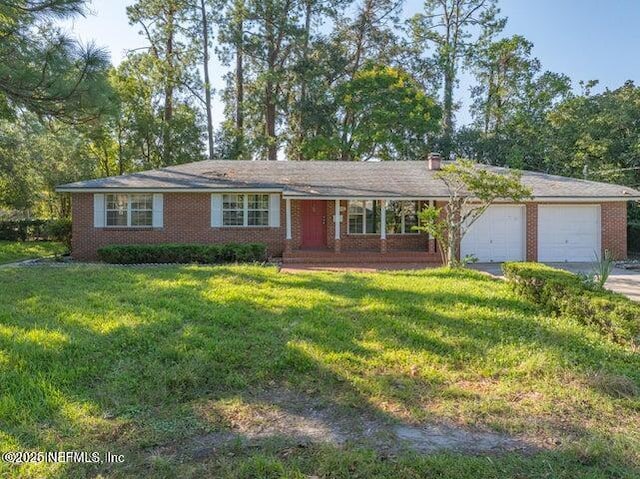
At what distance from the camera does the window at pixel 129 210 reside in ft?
49.8

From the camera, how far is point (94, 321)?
18.8ft

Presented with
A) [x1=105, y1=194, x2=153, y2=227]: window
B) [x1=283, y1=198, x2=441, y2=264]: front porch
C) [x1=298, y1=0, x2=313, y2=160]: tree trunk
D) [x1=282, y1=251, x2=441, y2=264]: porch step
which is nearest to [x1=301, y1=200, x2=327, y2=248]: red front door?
[x1=283, y1=198, x2=441, y2=264]: front porch

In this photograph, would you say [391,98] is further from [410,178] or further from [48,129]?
[48,129]

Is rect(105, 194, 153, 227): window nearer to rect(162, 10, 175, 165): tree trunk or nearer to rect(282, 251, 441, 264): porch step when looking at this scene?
rect(282, 251, 441, 264): porch step

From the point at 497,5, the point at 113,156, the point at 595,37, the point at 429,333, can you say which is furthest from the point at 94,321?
the point at 497,5

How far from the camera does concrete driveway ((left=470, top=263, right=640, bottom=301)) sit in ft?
30.7

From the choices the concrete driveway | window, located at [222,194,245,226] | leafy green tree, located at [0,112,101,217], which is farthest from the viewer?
leafy green tree, located at [0,112,101,217]

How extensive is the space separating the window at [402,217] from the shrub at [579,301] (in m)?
8.12

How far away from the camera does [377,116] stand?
2447cm

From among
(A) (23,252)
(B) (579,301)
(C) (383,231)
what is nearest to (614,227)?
(C) (383,231)

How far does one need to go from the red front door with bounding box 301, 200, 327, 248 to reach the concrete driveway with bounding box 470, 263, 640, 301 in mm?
5596

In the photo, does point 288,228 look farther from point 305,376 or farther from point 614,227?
point 614,227

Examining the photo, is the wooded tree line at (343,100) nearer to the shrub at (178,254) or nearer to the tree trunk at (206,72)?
Result: the tree trunk at (206,72)

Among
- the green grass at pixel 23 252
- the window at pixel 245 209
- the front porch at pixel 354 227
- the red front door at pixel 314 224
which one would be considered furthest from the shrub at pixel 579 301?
the green grass at pixel 23 252
